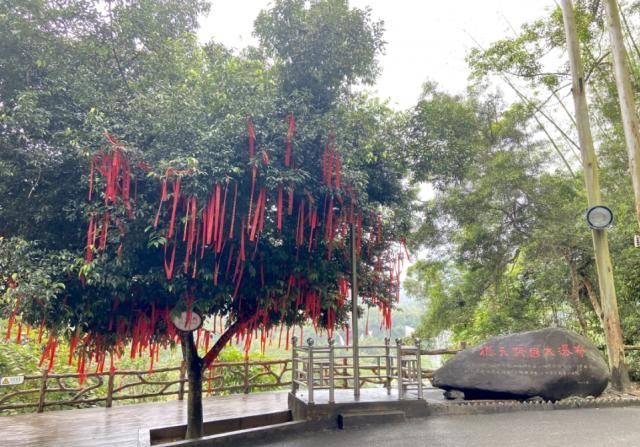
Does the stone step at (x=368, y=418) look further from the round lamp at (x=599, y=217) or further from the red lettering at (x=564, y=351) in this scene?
the round lamp at (x=599, y=217)

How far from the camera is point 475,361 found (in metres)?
6.38

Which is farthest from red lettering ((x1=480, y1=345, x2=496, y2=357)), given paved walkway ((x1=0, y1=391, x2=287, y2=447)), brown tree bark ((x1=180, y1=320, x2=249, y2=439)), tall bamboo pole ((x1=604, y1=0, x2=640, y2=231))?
paved walkway ((x1=0, y1=391, x2=287, y2=447))

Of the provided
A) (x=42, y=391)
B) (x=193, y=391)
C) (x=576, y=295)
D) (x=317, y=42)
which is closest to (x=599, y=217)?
(x=576, y=295)

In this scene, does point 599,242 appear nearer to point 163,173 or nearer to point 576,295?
point 576,295

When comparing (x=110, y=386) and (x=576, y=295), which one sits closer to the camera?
(x=110, y=386)

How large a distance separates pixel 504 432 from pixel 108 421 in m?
6.71

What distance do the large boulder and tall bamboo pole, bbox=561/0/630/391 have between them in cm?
90

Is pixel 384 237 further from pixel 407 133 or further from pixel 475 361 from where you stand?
pixel 475 361

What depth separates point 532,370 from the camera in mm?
6277

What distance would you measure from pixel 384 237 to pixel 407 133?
69.4 inches

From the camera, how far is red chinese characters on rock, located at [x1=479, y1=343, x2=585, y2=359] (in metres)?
6.27

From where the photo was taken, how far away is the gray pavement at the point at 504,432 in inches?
185

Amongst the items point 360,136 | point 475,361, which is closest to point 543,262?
point 475,361

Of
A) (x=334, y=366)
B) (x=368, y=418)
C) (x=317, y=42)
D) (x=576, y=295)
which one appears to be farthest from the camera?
(x=576, y=295)
